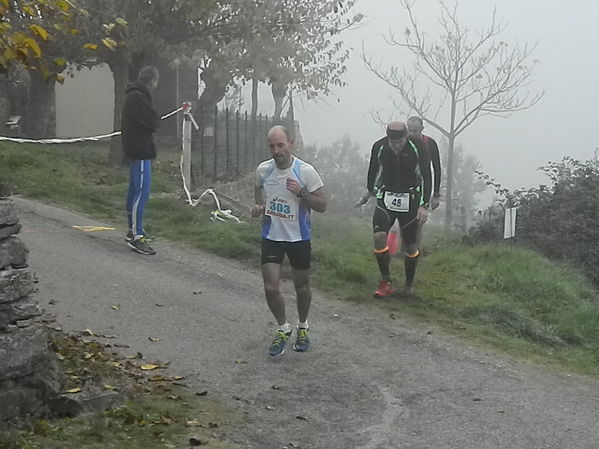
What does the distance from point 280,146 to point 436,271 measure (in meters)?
4.79

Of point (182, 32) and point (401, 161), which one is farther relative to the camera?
point (182, 32)

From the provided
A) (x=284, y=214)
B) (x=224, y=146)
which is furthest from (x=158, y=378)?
(x=224, y=146)

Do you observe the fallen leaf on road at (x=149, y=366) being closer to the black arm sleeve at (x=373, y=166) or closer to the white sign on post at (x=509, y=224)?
the black arm sleeve at (x=373, y=166)

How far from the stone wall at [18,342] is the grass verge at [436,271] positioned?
4.31 meters

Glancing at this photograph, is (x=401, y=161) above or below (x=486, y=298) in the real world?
above

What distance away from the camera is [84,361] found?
6312mm

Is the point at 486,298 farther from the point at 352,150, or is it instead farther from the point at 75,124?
the point at 352,150

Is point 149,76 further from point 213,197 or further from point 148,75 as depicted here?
point 213,197

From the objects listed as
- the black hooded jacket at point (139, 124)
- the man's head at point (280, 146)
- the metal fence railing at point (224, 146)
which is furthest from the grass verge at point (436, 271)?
the man's head at point (280, 146)

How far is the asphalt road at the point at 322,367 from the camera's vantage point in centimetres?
602

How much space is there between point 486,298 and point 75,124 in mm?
16995

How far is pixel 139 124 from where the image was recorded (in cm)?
1047

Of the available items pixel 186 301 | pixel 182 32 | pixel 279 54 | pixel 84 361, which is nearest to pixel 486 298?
pixel 186 301

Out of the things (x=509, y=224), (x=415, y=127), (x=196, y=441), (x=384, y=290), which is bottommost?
(x=196, y=441)
